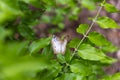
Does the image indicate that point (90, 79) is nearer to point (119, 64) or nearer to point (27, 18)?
point (27, 18)

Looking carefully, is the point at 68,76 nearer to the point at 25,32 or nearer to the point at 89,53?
the point at 89,53

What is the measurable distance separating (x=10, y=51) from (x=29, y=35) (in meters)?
1.09

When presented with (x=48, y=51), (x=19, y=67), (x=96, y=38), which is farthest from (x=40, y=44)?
(x=19, y=67)

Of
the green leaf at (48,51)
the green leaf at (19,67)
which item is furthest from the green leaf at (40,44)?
the green leaf at (19,67)

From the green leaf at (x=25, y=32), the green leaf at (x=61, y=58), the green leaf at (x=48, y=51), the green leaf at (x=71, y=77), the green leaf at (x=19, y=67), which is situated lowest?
the green leaf at (x=19, y=67)

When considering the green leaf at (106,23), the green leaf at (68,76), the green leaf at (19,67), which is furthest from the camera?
the green leaf at (106,23)

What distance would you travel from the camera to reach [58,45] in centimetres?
167

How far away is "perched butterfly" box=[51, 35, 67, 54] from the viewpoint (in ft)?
5.42

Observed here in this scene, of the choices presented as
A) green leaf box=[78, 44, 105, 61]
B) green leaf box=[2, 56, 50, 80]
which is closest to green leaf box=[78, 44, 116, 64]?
green leaf box=[78, 44, 105, 61]

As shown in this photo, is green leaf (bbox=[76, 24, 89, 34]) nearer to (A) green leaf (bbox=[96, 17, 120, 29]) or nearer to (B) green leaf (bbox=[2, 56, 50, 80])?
(A) green leaf (bbox=[96, 17, 120, 29])

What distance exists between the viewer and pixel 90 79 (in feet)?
5.49

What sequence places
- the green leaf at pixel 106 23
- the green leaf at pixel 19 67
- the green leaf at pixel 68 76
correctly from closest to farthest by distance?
the green leaf at pixel 19 67
the green leaf at pixel 68 76
the green leaf at pixel 106 23

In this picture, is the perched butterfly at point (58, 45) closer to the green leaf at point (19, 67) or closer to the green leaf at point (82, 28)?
the green leaf at point (82, 28)

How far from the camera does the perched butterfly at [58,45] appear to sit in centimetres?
165
